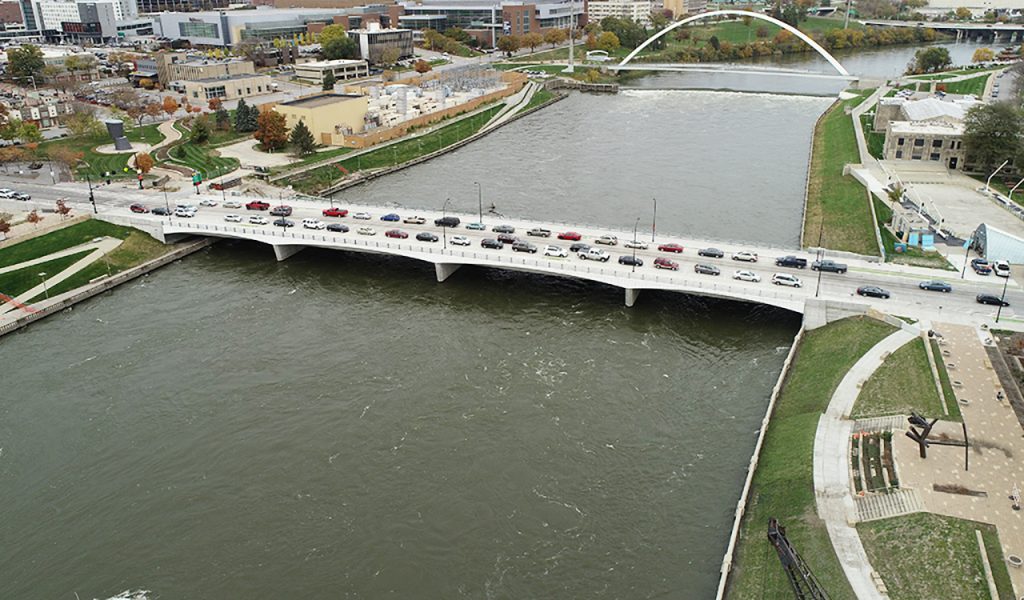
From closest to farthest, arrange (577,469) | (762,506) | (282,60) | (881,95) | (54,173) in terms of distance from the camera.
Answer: (762,506) < (577,469) < (54,173) < (881,95) < (282,60)

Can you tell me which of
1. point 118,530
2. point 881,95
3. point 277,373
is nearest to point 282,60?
point 881,95

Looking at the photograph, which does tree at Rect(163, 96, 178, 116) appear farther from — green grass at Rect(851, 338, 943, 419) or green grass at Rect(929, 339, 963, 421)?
green grass at Rect(929, 339, 963, 421)

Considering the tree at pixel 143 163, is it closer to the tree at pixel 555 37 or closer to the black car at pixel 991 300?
the black car at pixel 991 300

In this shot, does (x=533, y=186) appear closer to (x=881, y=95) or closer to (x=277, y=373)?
(x=277, y=373)

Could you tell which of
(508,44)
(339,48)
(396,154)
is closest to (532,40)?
(508,44)

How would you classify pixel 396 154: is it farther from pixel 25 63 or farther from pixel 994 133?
pixel 25 63

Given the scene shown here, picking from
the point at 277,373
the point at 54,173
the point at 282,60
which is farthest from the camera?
the point at 282,60

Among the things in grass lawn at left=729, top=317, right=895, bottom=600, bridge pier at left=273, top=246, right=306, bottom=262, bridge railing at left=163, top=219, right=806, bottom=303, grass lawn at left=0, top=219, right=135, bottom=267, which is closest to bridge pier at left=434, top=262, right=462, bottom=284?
bridge railing at left=163, top=219, right=806, bottom=303

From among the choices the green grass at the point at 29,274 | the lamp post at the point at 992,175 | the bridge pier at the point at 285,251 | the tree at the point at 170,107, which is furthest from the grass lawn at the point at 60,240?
the lamp post at the point at 992,175
